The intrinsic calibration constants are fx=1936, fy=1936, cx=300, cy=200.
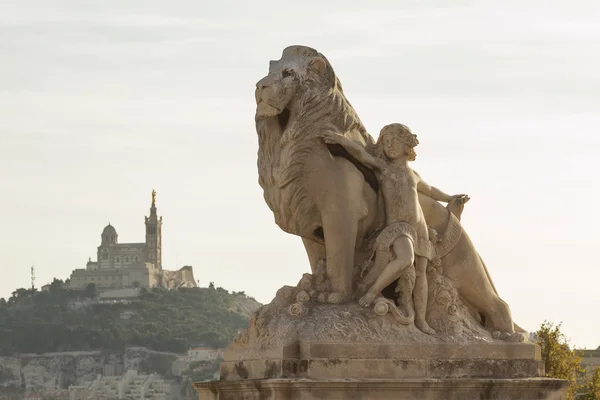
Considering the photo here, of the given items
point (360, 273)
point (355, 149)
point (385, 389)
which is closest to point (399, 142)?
point (355, 149)

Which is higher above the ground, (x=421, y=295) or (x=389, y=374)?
(x=421, y=295)

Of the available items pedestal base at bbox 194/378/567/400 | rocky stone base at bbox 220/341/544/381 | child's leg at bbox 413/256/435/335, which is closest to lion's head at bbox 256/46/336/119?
child's leg at bbox 413/256/435/335

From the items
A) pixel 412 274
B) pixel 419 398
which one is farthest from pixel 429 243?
pixel 419 398

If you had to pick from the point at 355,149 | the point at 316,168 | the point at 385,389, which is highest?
the point at 355,149

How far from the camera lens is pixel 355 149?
54.5ft

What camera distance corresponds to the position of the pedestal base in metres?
15.7

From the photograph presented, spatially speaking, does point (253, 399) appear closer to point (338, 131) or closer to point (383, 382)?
point (383, 382)

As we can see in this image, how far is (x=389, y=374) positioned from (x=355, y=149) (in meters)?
1.98

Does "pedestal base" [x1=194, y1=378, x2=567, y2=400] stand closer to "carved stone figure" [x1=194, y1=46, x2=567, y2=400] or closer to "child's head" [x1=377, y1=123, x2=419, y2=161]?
"carved stone figure" [x1=194, y1=46, x2=567, y2=400]

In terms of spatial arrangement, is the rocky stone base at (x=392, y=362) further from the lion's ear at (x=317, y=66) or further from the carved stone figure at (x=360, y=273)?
the lion's ear at (x=317, y=66)

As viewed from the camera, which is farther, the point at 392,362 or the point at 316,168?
the point at 316,168

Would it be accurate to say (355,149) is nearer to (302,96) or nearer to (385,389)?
(302,96)

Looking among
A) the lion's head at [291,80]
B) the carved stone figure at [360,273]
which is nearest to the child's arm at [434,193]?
the carved stone figure at [360,273]

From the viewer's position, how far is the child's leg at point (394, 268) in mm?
16328
